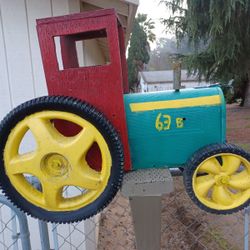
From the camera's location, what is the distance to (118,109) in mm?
572

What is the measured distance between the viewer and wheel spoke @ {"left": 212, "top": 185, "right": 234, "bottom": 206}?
23.7 inches

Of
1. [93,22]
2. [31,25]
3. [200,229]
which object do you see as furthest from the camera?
[200,229]

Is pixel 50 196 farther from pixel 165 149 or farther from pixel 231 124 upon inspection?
pixel 231 124

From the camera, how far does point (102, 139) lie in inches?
21.6

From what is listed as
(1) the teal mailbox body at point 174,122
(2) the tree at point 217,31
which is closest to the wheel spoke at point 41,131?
(1) the teal mailbox body at point 174,122

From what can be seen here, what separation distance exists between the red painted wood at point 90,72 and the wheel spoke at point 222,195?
218 millimetres

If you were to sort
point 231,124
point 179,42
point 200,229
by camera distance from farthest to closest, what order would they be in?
1. point 231,124
2. point 179,42
3. point 200,229

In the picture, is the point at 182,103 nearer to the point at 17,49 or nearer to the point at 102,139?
the point at 102,139

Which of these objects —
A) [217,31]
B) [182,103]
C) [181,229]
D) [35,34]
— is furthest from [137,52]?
[182,103]

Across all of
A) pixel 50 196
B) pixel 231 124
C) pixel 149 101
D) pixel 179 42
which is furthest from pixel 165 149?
pixel 231 124

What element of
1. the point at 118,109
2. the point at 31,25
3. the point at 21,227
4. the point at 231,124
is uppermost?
the point at 31,25

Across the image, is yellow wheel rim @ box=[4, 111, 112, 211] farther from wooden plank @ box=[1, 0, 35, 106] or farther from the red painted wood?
wooden plank @ box=[1, 0, 35, 106]

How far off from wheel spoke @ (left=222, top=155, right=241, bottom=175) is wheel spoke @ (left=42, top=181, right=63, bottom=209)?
34 centimetres

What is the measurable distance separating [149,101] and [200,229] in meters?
2.84
